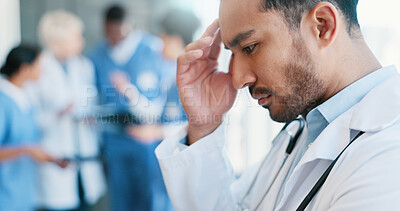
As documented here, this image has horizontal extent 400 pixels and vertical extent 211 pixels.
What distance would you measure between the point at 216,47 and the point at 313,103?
367 millimetres

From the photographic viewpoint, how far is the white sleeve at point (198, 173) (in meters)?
0.95

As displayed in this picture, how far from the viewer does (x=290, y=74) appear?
766 mm

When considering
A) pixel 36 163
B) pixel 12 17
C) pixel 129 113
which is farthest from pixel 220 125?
pixel 12 17

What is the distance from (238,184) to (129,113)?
1236 millimetres

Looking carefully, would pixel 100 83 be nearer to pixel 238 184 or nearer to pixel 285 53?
pixel 238 184

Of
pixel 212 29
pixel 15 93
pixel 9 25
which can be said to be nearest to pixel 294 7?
pixel 212 29

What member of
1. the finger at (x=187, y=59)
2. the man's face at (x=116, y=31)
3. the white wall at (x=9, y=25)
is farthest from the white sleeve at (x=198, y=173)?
the white wall at (x=9, y=25)

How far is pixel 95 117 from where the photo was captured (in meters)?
2.40

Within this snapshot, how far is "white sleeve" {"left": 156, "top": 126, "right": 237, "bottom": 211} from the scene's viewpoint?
0.95m

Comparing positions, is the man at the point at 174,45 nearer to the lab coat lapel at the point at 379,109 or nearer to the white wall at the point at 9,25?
the lab coat lapel at the point at 379,109

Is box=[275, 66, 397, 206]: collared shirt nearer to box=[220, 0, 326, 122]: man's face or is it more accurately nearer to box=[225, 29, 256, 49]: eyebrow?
box=[220, 0, 326, 122]: man's face

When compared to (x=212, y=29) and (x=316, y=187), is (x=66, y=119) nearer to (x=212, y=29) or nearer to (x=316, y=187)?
(x=212, y=29)

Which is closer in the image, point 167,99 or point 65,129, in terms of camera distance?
point 167,99

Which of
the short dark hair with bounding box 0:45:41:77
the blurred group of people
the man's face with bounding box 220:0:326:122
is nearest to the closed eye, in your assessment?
the man's face with bounding box 220:0:326:122
